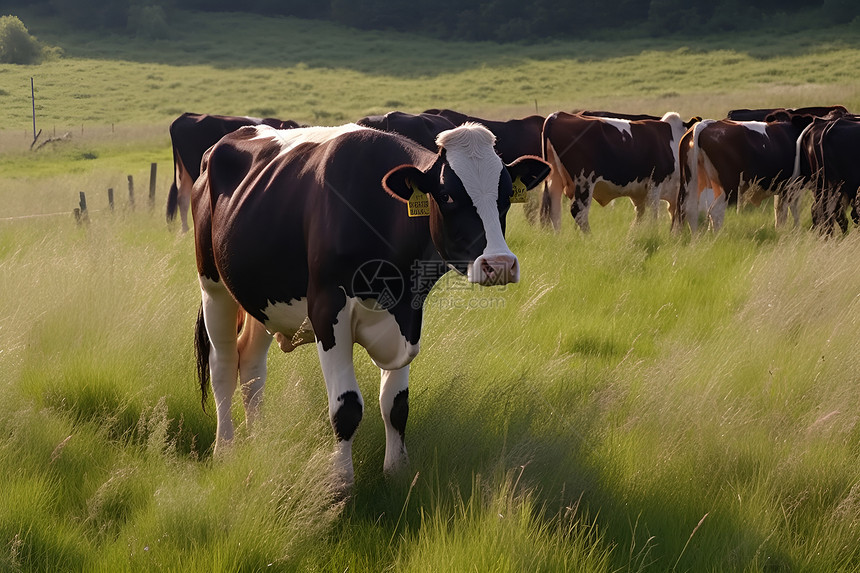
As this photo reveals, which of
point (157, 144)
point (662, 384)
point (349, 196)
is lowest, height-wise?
point (157, 144)

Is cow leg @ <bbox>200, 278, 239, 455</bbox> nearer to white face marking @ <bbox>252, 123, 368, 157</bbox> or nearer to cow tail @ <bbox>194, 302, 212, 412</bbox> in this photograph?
cow tail @ <bbox>194, 302, 212, 412</bbox>

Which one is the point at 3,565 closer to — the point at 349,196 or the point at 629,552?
the point at 349,196

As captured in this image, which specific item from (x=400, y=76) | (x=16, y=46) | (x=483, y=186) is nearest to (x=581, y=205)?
(x=483, y=186)

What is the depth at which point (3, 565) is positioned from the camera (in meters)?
2.99

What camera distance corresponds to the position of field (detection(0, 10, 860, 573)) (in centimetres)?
319

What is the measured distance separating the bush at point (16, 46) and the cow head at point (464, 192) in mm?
→ 57848

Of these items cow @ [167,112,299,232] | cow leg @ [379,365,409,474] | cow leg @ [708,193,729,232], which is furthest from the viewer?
cow @ [167,112,299,232]

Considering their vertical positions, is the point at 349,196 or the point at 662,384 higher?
the point at 349,196

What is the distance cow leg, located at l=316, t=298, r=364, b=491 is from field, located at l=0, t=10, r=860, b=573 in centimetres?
17

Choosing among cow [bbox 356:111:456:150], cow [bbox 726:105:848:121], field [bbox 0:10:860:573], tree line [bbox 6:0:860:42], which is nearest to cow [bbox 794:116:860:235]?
field [bbox 0:10:860:573]

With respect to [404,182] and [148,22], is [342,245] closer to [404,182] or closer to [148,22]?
[404,182]

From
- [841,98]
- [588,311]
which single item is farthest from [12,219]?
[841,98]

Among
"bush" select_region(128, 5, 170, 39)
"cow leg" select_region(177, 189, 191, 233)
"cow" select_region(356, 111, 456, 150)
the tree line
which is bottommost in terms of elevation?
"cow leg" select_region(177, 189, 191, 233)

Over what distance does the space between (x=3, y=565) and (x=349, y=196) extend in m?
1.92
